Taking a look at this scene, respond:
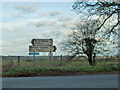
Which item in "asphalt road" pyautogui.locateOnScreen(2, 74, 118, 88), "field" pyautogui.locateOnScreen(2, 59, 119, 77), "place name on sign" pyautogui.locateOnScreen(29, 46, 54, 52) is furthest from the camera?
"place name on sign" pyautogui.locateOnScreen(29, 46, 54, 52)

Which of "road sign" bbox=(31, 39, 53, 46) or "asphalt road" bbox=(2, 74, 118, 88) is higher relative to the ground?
"road sign" bbox=(31, 39, 53, 46)

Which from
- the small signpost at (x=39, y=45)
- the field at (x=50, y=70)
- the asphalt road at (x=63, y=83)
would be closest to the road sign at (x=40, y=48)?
the small signpost at (x=39, y=45)

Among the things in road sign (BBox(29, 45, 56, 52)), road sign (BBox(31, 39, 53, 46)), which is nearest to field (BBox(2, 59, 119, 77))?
road sign (BBox(29, 45, 56, 52))

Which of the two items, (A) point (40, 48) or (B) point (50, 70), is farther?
(A) point (40, 48)

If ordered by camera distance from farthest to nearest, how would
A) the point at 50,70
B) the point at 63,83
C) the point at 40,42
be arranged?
the point at 40,42
the point at 50,70
the point at 63,83

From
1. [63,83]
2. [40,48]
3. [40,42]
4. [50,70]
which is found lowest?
[63,83]

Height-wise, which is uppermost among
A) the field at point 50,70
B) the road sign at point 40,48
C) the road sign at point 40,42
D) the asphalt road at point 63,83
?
the road sign at point 40,42

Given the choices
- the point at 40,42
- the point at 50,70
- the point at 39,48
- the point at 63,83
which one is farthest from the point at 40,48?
the point at 63,83

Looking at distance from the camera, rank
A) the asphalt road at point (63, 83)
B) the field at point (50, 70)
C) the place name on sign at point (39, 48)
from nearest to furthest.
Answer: the asphalt road at point (63, 83) → the field at point (50, 70) → the place name on sign at point (39, 48)

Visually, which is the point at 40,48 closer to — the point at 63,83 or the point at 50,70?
the point at 50,70

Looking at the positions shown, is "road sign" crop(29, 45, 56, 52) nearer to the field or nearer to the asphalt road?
the field

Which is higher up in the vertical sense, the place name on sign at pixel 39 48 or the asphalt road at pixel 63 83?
the place name on sign at pixel 39 48

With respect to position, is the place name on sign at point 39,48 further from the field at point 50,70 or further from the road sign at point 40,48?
the field at point 50,70

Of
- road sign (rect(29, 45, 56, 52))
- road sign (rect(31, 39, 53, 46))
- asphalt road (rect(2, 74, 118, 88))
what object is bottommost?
asphalt road (rect(2, 74, 118, 88))
